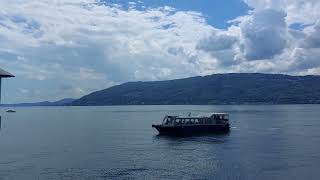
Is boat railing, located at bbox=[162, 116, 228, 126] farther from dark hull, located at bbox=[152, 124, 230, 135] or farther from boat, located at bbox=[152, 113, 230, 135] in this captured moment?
dark hull, located at bbox=[152, 124, 230, 135]

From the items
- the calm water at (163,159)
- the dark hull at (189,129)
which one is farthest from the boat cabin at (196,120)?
the calm water at (163,159)

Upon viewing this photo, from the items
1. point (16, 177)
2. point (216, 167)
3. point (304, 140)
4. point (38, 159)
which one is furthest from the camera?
point (304, 140)

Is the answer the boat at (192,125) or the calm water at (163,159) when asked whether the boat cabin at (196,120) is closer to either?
the boat at (192,125)

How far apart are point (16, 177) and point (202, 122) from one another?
105 meters

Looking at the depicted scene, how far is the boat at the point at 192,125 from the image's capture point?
166 m

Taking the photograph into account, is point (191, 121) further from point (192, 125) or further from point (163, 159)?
point (163, 159)

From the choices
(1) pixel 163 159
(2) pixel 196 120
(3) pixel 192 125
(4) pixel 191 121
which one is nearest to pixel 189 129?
(3) pixel 192 125

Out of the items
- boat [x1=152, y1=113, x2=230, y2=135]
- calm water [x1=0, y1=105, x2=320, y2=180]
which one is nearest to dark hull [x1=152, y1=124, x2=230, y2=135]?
boat [x1=152, y1=113, x2=230, y2=135]

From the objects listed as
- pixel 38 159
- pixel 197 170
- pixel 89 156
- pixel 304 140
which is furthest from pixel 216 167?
Answer: pixel 304 140

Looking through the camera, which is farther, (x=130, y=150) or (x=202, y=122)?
(x=202, y=122)

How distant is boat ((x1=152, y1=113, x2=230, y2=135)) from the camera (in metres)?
166

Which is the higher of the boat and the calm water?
the boat

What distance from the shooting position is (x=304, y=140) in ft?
472

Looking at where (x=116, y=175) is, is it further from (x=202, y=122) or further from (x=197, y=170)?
(x=202, y=122)
